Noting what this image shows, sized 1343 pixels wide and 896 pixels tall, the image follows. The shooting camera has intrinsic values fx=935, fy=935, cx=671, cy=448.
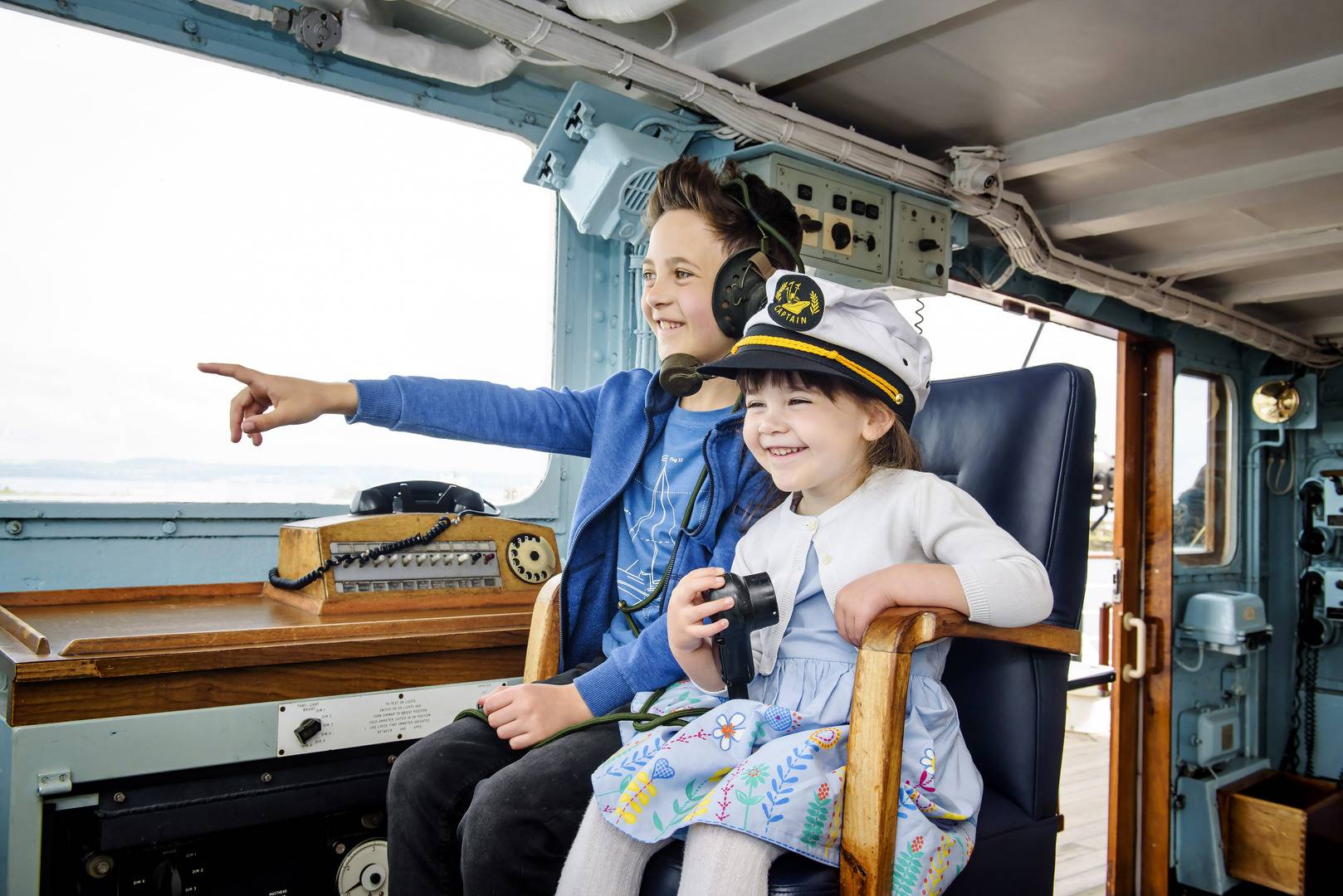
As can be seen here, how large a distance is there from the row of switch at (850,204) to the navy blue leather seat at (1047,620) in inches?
57.5

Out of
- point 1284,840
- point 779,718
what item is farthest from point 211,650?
point 1284,840

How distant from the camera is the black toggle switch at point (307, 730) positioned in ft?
4.94

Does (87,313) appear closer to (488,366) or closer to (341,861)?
(488,366)

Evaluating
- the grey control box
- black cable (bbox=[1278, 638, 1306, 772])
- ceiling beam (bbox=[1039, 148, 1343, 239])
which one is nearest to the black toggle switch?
the grey control box

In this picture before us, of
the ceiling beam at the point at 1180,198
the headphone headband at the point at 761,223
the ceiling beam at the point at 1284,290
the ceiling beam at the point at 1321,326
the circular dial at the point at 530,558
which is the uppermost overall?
the ceiling beam at the point at 1180,198

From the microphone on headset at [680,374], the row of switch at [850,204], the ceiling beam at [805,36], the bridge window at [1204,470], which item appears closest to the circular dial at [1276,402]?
the bridge window at [1204,470]

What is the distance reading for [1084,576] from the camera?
5.07 feet

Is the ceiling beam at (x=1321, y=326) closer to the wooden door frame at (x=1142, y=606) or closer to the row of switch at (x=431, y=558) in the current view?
the wooden door frame at (x=1142, y=606)

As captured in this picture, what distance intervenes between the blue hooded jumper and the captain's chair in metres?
0.10

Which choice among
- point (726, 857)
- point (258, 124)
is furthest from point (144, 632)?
point (258, 124)

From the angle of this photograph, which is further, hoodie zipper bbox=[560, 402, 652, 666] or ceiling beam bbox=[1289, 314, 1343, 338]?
ceiling beam bbox=[1289, 314, 1343, 338]

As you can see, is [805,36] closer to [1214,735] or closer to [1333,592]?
[1214,735]

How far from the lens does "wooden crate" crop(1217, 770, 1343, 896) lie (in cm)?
485

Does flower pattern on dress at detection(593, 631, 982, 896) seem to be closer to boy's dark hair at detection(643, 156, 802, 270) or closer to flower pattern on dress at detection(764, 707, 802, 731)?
flower pattern on dress at detection(764, 707, 802, 731)
